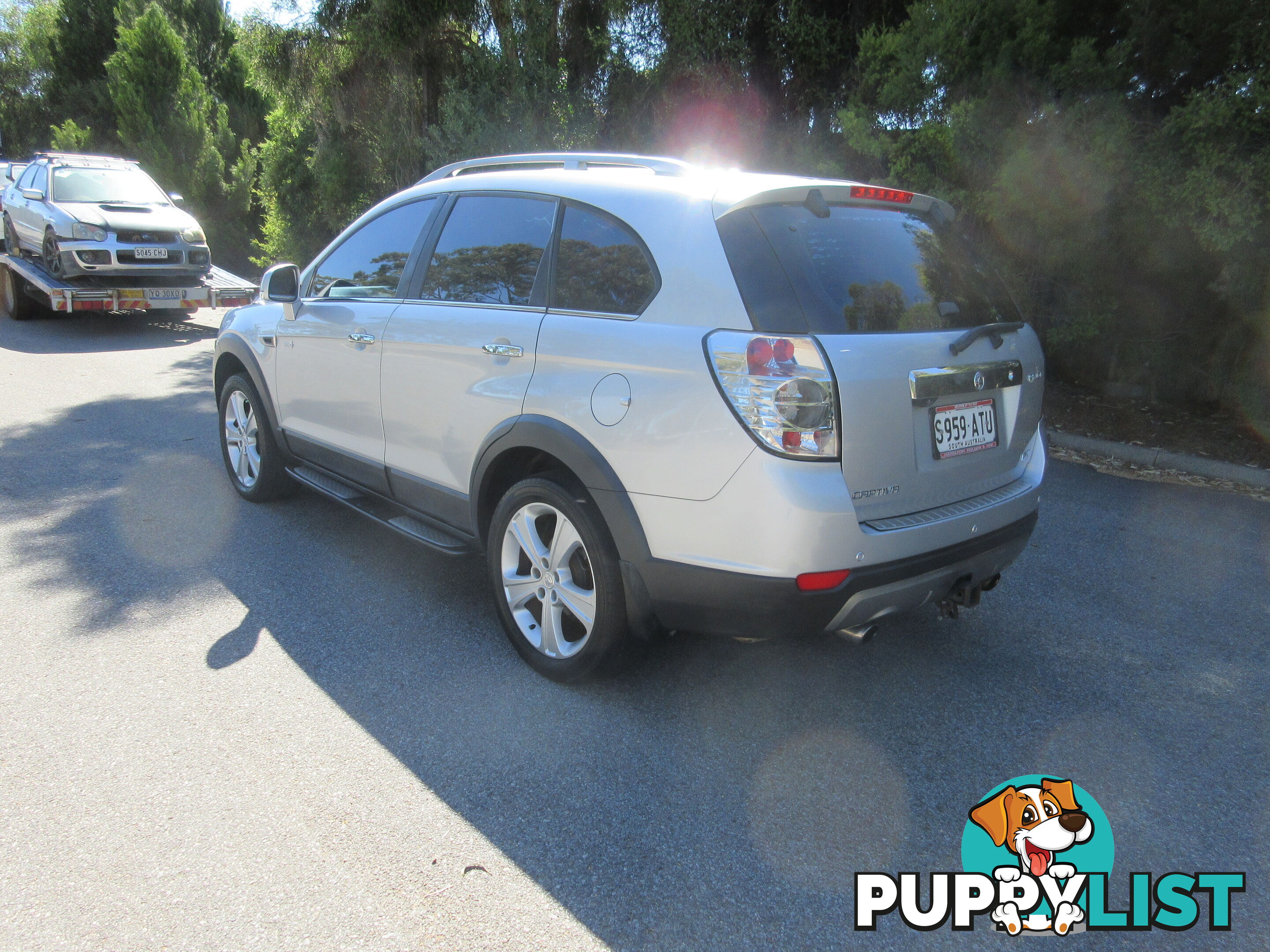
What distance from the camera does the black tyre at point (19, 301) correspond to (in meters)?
13.2

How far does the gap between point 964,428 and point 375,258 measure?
9.23 feet

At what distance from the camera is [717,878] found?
7.98 ft

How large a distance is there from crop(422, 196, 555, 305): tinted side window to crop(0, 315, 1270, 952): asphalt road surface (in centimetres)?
139

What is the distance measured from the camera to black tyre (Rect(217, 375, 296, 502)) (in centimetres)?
521

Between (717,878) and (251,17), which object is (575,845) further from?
(251,17)

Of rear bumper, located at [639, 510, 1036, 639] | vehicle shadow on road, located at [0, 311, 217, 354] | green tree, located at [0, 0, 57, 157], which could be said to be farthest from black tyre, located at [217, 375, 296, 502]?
green tree, located at [0, 0, 57, 157]

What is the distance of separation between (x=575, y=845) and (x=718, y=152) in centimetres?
925

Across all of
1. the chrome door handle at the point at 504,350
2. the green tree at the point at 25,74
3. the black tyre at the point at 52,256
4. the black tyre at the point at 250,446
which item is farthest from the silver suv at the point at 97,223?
the green tree at the point at 25,74

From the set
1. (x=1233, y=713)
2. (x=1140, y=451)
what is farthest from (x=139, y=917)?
(x=1140, y=451)

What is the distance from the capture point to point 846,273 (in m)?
2.95

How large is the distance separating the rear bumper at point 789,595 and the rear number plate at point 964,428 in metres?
0.31

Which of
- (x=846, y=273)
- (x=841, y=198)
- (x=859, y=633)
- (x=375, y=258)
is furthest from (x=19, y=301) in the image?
(x=859, y=633)

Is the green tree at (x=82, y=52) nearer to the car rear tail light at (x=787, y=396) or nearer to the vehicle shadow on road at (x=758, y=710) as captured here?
the vehicle shadow on road at (x=758, y=710)

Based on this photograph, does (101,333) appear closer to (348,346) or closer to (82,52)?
(348,346)
